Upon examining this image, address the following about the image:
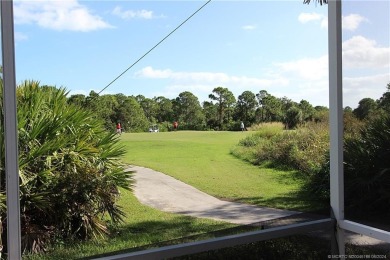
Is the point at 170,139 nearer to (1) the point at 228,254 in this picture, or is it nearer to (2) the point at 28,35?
(2) the point at 28,35

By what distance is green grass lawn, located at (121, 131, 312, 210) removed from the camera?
Answer: 240 inches

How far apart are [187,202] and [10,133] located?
443 centimetres

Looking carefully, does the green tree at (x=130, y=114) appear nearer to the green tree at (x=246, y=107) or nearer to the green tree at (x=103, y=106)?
the green tree at (x=103, y=106)

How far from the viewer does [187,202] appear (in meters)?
5.80

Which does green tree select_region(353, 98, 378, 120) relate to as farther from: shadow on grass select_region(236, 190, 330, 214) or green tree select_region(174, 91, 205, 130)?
green tree select_region(174, 91, 205, 130)

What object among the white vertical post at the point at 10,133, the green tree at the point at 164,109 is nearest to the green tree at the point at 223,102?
the green tree at the point at 164,109

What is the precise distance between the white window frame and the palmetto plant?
2.02 metres

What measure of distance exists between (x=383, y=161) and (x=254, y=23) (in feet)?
12.0

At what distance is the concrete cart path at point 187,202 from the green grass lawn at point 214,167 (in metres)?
0.19

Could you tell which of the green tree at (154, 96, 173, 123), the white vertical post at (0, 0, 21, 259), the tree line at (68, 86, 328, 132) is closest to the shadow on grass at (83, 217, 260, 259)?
the tree line at (68, 86, 328, 132)

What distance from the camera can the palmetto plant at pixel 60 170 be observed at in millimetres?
3520

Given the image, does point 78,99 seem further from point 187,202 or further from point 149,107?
point 187,202

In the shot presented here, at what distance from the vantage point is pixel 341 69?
227 cm

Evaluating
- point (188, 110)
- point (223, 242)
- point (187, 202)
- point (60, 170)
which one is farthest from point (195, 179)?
point (223, 242)
